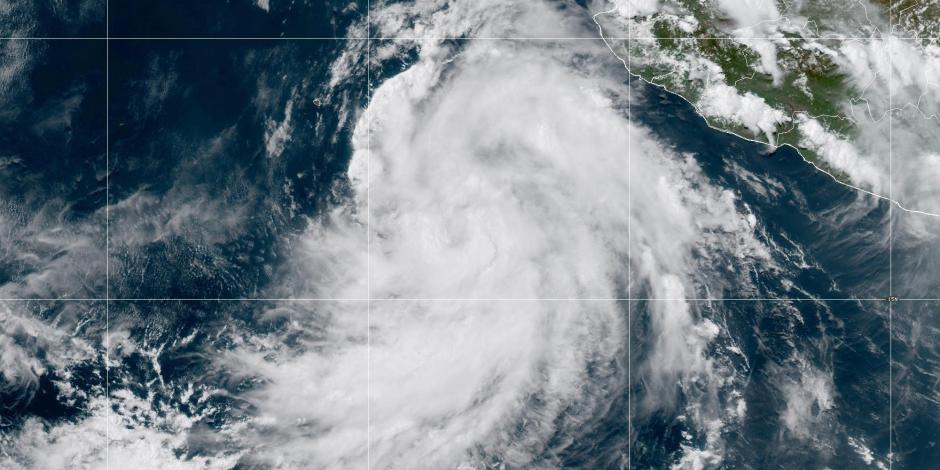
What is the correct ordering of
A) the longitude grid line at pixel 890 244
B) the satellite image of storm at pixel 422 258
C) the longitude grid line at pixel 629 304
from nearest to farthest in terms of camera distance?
the satellite image of storm at pixel 422 258
the longitude grid line at pixel 629 304
the longitude grid line at pixel 890 244

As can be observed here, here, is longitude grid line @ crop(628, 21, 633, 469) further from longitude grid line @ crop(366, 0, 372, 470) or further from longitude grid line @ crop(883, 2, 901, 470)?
longitude grid line @ crop(883, 2, 901, 470)

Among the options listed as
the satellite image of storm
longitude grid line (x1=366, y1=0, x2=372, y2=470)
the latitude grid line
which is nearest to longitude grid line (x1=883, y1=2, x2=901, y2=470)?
the satellite image of storm

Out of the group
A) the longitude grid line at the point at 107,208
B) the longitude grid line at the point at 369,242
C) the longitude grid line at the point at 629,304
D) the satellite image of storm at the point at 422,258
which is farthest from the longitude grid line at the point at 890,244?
the longitude grid line at the point at 107,208

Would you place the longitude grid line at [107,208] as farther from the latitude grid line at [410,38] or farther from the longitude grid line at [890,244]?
the longitude grid line at [890,244]

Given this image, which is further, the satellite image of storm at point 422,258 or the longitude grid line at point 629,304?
the longitude grid line at point 629,304

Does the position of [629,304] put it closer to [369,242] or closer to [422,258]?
[422,258]

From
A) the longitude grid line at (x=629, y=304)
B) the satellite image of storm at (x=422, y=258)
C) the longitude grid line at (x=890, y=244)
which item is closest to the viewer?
the satellite image of storm at (x=422, y=258)

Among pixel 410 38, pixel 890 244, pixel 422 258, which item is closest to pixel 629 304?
pixel 422 258

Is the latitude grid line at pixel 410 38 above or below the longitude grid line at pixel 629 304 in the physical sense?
above
